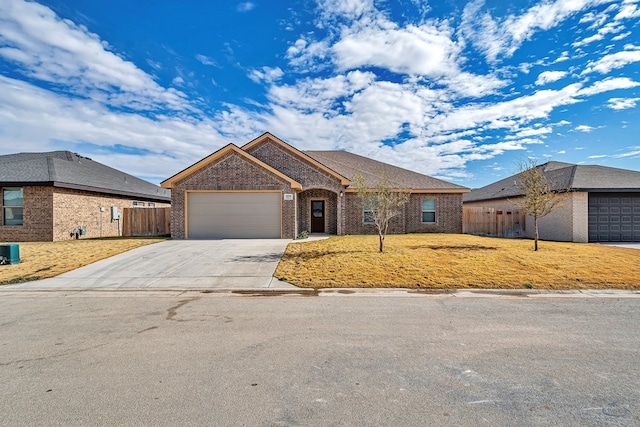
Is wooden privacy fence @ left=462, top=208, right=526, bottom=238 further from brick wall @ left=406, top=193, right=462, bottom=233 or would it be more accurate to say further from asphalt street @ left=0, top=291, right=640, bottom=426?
asphalt street @ left=0, top=291, right=640, bottom=426

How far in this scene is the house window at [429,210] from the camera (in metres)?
20.2

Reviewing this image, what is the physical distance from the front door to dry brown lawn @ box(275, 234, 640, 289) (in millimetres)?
6970

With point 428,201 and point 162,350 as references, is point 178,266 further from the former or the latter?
point 428,201

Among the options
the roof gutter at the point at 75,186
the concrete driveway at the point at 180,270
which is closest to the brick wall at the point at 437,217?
the concrete driveway at the point at 180,270

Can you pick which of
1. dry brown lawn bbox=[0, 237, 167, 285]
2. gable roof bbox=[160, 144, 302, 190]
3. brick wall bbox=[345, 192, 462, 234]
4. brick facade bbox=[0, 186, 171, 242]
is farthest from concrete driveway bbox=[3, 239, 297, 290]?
brick wall bbox=[345, 192, 462, 234]

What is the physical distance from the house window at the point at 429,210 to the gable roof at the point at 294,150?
540 cm

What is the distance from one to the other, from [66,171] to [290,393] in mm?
21270

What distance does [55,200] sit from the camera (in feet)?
54.2

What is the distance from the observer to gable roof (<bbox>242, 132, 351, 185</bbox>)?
18.5m

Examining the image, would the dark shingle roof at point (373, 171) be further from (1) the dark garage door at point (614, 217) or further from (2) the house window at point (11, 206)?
(2) the house window at point (11, 206)

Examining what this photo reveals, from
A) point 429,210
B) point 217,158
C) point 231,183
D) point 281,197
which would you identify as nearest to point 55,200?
point 217,158

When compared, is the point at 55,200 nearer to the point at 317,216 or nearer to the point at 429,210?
the point at 317,216

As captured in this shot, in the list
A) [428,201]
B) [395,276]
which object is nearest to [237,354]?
[395,276]

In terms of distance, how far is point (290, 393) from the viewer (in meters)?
3.32
